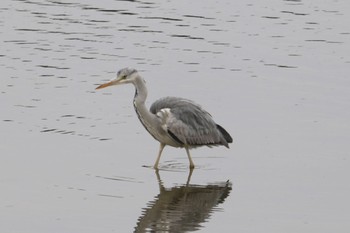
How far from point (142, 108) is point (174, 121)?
0.46 m

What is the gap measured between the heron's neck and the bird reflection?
786 millimetres

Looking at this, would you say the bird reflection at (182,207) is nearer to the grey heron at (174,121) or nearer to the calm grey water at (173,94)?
the calm grey water at (173,94)

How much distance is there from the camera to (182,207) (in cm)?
1291

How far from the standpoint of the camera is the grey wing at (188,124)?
14.8 m

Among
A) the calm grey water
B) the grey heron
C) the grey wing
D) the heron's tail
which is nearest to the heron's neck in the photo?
the grey heron

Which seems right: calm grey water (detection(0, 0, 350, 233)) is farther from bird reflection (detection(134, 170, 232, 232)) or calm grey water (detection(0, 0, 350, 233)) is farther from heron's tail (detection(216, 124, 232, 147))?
heron's tail (detection(216, 124, 232, 147))

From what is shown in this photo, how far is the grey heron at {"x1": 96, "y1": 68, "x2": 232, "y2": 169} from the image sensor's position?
1480 centimetres

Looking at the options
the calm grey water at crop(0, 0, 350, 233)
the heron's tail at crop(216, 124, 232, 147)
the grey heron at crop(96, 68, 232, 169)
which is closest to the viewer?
the calm grey water at crop(0, 0, 350, 233)

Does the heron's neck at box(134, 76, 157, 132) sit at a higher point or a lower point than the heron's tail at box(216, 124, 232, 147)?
higher

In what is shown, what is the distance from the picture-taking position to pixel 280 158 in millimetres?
15141

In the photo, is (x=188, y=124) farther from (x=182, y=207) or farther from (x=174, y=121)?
(x=182, y=207)

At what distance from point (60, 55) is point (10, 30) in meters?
2.63

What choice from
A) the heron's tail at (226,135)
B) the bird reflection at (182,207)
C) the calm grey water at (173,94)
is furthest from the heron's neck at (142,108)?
the heron's tail at (226,135)

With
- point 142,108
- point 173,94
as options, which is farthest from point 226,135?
point 173,94
